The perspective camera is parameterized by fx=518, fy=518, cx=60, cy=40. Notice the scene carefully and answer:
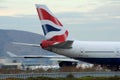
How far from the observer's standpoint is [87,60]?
68750mm

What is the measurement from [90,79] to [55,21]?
22.5 m

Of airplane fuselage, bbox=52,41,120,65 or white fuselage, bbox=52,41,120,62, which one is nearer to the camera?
white fuselage, bbox=52,41,120,62

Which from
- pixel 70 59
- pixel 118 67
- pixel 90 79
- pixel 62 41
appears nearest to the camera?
pixel 90 79

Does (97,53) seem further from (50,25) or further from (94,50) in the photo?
(50,25)

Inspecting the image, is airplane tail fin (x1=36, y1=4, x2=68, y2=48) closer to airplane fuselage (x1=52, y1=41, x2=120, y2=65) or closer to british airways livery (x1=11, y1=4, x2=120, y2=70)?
british airways livery (x1=11, y1=4, x2=120, y2=70)

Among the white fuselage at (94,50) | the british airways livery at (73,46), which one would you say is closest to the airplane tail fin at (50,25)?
the british airways livery at (73,46)

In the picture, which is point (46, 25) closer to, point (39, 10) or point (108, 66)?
point (39, 10)

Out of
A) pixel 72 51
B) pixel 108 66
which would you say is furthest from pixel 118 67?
pixel 72 51

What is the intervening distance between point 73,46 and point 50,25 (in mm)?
4473

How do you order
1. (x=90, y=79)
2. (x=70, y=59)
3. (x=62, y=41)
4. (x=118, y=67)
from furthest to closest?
(x=70, y=59) < (x=118, y=67) < (x=62, y=41) < (x=90, y=79)

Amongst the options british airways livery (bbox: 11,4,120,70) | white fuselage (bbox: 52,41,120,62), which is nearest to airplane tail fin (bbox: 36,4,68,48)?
british airways livery (bbox: 11,4,120,70)

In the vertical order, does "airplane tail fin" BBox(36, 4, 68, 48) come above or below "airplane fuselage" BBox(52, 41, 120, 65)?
above

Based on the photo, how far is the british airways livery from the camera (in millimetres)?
64500

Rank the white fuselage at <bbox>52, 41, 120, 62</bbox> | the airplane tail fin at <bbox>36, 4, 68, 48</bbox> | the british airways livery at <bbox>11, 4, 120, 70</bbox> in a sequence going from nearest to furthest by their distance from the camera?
the british airways livery at <bbox>11, 4, 120, 70</bbox> < the airplane tail fin at <bbox>36, 4, 68, 48</bbox> < the white fuselage at <bbox>52, 41, 120, 62</bbox>
